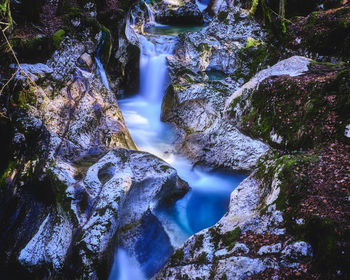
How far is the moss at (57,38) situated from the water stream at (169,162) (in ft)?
12.5

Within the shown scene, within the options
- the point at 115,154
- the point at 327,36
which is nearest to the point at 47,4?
the point at 115,154

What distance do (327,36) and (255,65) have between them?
2968 mm

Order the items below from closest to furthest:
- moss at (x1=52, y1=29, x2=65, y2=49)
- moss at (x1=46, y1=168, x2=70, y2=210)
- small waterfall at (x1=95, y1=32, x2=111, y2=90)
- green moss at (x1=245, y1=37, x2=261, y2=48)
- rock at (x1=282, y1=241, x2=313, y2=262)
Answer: rock at (x1=282, y1=241, x2=313, y2=262), moss at (x1=46, y1=168, x2=70, y2=210), moss at (x1=52, y1=29, x2=65, y2=49), small waterfall at (x1=95, y1=32, x2=111, y2=90), green moss at (x1=245, y1=37, x2=261, y2=48)

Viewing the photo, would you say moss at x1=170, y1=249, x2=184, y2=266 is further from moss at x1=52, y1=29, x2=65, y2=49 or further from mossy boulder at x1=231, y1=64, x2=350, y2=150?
moss at x1=52, y1=29, x2=65, y2=49

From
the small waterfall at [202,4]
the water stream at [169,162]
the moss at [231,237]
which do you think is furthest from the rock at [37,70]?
the small waterfall at [202,4]

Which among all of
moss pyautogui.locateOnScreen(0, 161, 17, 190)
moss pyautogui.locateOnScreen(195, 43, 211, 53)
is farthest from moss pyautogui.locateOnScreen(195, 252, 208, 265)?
moss pyautogui.locateOnScreen(195, 43, 211, 53)

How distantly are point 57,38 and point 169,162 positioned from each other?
5.14 metres

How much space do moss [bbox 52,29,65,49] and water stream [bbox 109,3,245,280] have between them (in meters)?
3.82

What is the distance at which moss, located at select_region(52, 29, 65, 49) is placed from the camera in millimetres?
7477

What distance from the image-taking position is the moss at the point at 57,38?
7.48 metres

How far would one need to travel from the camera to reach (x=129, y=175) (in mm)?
5629

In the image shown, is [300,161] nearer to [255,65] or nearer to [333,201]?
[333,201]

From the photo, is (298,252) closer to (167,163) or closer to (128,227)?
(128,227)

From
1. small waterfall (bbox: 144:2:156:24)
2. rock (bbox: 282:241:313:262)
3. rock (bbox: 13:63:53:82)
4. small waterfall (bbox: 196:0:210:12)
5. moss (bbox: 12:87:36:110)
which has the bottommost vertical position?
rock (bbox: 282:241:313:262)
